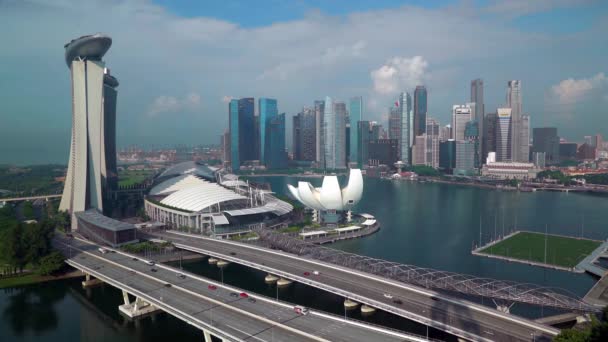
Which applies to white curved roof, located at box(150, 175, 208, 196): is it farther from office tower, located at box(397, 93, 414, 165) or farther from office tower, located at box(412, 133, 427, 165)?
office tower, located at box(397, 93, 414, 165)

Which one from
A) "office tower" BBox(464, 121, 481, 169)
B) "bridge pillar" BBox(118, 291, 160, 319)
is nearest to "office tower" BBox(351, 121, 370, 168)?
"office tower" BBox(464, 121, 481, 169)

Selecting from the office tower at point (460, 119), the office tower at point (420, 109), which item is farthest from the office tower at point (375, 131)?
the office tower at point (460, 119)

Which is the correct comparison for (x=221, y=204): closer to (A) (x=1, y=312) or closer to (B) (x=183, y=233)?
(B) (x=183, y=233)

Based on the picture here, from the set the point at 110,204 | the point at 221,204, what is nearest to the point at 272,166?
the point at 110,204

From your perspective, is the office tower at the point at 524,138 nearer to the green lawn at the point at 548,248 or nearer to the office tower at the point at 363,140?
the office tower at the point at 363,140

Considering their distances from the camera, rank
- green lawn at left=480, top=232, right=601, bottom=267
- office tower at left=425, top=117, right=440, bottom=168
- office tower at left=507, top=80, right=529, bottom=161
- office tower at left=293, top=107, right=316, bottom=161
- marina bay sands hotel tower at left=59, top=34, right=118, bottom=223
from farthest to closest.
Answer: office tower at left=293, top=107, right=316, bottom=161, office tower at left=425, top=117, right=440, bottom=168, office tower at left=507, top=80, right=529, bottom=161, marina bay sands hotel tower at left=59, top=34, right=118, bottom=223, green lawn at left=480, top=232, right=601, bottom=267

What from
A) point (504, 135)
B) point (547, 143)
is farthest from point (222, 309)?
point (547, 143)
